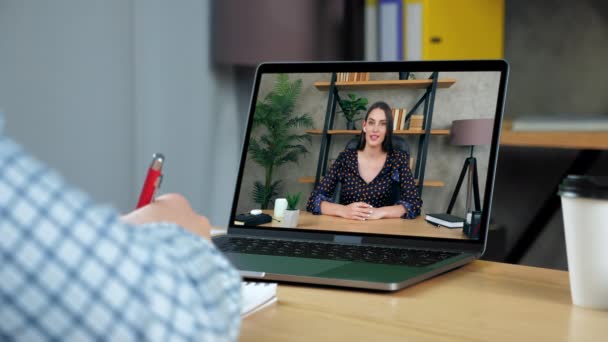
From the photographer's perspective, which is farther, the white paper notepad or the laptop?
the laptop

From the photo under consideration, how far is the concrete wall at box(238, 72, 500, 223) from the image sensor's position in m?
0.90

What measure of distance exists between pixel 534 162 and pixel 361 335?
2.18 m

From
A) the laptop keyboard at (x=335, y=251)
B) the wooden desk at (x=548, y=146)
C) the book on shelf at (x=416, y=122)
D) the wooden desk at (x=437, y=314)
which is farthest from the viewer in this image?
the wooden desk at (x=548, y=146)

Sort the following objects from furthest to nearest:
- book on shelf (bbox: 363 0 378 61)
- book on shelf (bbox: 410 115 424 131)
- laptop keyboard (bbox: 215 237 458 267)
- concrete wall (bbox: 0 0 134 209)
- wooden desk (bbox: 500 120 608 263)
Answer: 1. book on shelf (bbox: 363 0 378 61)
2. wooden desk (bbox: 500 120 608 263)
3. concrete wall (bbox: 0 0 134 209)
4. book on shelf (bbox: 410 115 424 131)
5. laptop keyboard (bbox: 215 237 458 267)

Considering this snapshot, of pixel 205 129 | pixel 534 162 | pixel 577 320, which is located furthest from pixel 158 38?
pixel 577 320

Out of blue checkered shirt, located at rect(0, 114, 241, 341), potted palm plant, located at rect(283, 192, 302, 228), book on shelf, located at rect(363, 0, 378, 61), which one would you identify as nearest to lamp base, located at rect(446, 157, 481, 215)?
potted palm plant, located at rect(283, 192, 302, 228)

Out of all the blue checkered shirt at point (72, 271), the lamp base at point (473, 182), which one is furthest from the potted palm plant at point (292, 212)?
the blue checkered shirt at point (72, 271)

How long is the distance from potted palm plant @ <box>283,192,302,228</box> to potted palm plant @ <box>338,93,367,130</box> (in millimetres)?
126

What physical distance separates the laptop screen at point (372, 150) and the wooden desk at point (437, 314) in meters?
0.15

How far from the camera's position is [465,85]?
937 millimetres

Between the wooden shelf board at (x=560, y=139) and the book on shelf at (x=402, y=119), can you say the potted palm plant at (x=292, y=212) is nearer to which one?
the book on shelf at (x=402, y=119)

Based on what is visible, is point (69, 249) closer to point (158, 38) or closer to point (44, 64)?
point (44, 64)

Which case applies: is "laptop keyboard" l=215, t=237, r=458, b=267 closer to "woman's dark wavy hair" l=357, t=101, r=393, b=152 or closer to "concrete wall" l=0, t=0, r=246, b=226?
"woman's dark wavy hair" l=357, t=101, r=393, b=152

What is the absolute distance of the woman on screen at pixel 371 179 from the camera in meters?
0.94
